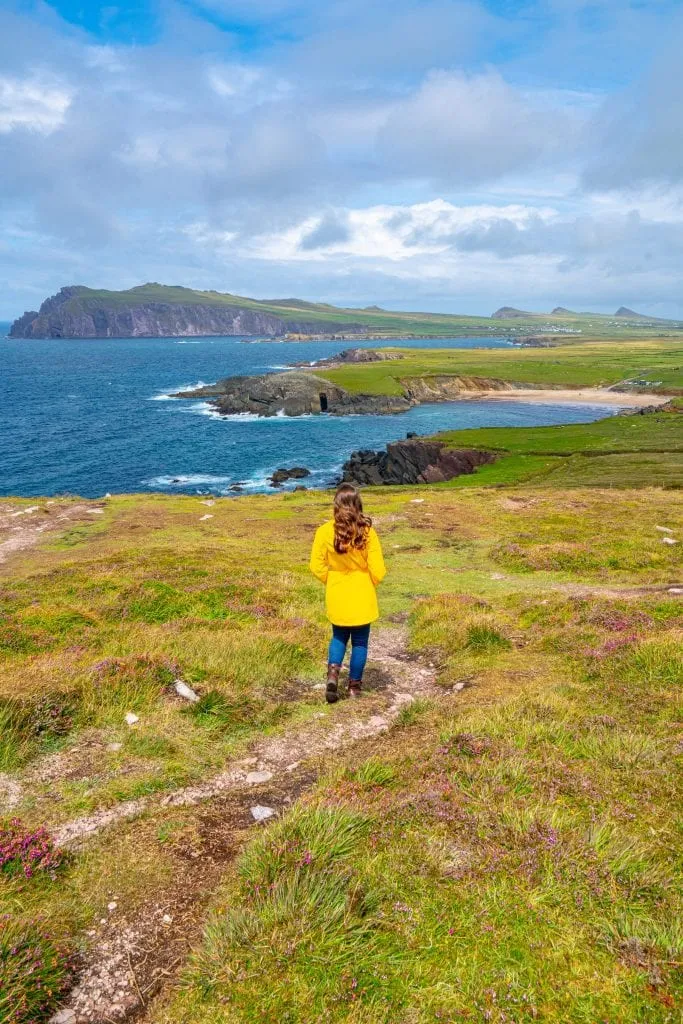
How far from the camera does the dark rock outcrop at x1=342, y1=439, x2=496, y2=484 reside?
2753 inches

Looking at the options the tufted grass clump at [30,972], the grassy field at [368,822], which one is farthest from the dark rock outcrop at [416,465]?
the tufted grass clump at [30,972]

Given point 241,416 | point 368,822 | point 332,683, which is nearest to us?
point 368,822

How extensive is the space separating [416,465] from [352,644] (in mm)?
63237

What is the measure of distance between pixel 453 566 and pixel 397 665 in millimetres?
10944

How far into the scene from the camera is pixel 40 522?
35531 millimetres

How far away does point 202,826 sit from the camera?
7152 millimetres

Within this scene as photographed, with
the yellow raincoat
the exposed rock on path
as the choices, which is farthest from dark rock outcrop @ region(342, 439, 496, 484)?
the yellow raincoat

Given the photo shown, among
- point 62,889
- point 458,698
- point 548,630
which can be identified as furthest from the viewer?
point 548,630

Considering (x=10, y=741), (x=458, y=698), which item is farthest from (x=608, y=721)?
(x=10, y=741)

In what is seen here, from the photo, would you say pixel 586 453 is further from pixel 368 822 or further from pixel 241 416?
pixel 241 416

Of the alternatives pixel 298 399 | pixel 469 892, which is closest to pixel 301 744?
pixel 469 892

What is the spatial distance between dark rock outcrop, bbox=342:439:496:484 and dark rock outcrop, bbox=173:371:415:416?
61.7m

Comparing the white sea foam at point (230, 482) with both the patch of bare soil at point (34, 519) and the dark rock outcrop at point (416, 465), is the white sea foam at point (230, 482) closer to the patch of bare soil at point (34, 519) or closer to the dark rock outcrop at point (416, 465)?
the dark rock outcrop at point (416, 465)

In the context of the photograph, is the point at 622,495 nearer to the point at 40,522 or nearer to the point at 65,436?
the point at 40,522
